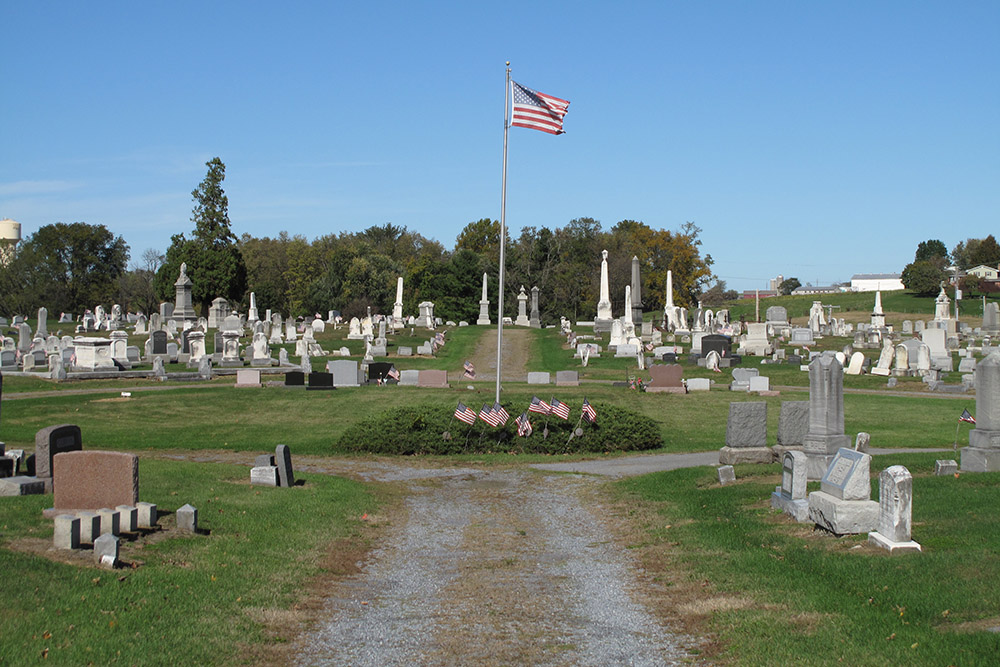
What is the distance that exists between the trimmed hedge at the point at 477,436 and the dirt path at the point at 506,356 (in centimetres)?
1531

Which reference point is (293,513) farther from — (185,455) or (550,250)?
(550,250)

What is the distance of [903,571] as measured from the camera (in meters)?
9.45

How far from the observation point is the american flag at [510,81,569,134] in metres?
24.2

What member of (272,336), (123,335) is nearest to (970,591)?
(123,335)

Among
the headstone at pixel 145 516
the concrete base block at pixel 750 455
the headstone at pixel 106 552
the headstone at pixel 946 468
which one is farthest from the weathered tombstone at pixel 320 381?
the headstone at pixel 106 552

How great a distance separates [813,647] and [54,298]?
89823 millimetres

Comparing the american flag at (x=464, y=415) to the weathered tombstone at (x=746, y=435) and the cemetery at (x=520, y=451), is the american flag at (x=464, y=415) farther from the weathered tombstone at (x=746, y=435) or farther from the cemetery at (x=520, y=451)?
the weathered tombstone at (x=746, y=435)

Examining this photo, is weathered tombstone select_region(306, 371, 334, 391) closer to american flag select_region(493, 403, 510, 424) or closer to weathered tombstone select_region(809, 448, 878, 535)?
american flag select_region(493, 403, 510, 424)

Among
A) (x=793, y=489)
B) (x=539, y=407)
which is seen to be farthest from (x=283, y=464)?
(x=793, y=489)

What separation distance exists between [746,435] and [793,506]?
6154 mm

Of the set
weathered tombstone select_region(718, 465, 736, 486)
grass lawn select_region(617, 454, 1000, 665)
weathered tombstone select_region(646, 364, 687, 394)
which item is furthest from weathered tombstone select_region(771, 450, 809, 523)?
weathered tombstone select_region(646, 364, 687, 394)

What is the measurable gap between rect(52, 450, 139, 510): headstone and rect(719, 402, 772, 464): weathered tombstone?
11645 millimetres

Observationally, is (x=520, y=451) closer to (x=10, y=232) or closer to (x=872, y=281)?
(x=10, y=232)

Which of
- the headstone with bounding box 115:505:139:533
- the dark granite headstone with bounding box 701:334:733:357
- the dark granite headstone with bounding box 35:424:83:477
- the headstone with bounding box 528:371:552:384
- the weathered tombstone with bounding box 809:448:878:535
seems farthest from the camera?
the dark granite headstone with bounding box 701:334:733:357
